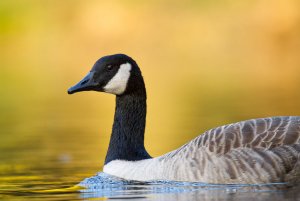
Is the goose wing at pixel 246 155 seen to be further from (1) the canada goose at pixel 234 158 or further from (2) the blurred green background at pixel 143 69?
(2) the blurred green background at pixel 143 69

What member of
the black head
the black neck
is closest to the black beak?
the black head

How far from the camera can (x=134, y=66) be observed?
42.1ft

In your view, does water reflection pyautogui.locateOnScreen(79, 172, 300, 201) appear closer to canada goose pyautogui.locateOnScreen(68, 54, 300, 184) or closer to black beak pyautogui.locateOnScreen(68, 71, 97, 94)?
canada goose pyautogui.locateOnScreen(68, 54, 300, 184)

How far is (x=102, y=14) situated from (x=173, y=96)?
2182 centimetres

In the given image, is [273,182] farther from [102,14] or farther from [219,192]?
[102,14]

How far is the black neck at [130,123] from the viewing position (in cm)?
1293

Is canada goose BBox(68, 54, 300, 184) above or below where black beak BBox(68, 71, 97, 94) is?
below

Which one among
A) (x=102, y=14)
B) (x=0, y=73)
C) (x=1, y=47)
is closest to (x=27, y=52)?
(x=1, y=47)

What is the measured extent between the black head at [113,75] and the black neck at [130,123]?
16 cm

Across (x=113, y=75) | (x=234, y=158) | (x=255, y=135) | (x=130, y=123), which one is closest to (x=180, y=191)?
(x=234, y=158)

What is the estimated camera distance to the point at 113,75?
12.7 m

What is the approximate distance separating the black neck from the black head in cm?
16

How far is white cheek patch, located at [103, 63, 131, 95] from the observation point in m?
12.8

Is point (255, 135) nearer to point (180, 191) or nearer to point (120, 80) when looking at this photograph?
point (180, 191)
